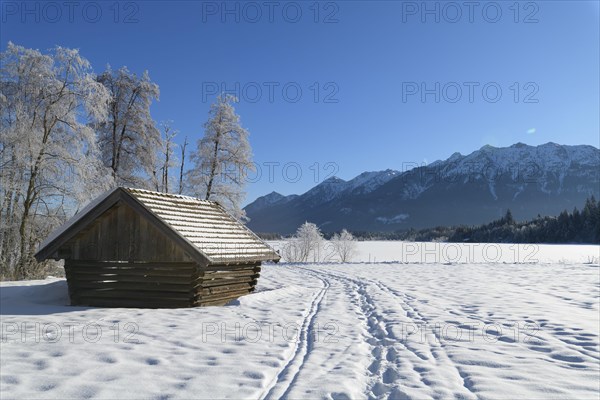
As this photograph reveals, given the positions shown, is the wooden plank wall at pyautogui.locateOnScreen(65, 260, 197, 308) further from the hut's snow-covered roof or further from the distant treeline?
the distant treeline

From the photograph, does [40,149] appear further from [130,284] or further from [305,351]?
[305,351]

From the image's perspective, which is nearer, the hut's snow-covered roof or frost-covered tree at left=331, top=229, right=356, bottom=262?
the hut's snow-covered roof

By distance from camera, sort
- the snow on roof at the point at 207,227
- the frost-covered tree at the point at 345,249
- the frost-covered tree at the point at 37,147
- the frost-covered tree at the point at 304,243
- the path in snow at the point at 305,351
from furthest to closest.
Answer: the frost-covered tree at the point at 345,249
the frost-covered tree at the point at 304,243
the frost-covered tree at the point at 37,147
the snow on roof at the point at 207,227
the path in snow at the point at 305,351

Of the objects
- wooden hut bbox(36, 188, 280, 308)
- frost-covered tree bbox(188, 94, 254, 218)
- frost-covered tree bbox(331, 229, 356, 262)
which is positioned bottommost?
frost-covered tree bbox(331, 229, 356, 262)

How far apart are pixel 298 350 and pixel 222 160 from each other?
20457 mm

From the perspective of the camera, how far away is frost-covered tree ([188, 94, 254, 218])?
85.9 feet

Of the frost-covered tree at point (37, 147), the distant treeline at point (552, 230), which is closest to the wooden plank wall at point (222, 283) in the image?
the frost-covered tree at point (37, 147)

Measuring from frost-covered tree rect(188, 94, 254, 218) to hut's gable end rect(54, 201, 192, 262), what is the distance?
14.6 metres

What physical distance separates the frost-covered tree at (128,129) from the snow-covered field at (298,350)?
1157cm

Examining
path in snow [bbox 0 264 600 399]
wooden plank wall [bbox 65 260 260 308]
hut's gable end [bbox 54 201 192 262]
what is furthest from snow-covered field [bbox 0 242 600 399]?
hut's gable end [bbox 54 201 192 262]

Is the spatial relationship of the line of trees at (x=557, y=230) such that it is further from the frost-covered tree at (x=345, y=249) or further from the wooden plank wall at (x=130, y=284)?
the wooden plank wall at (x=130, y=284)

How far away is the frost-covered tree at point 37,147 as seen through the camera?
15328mm

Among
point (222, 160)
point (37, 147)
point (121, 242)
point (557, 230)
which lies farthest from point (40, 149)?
point (557, 230)

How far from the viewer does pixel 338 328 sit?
29.7 feet
